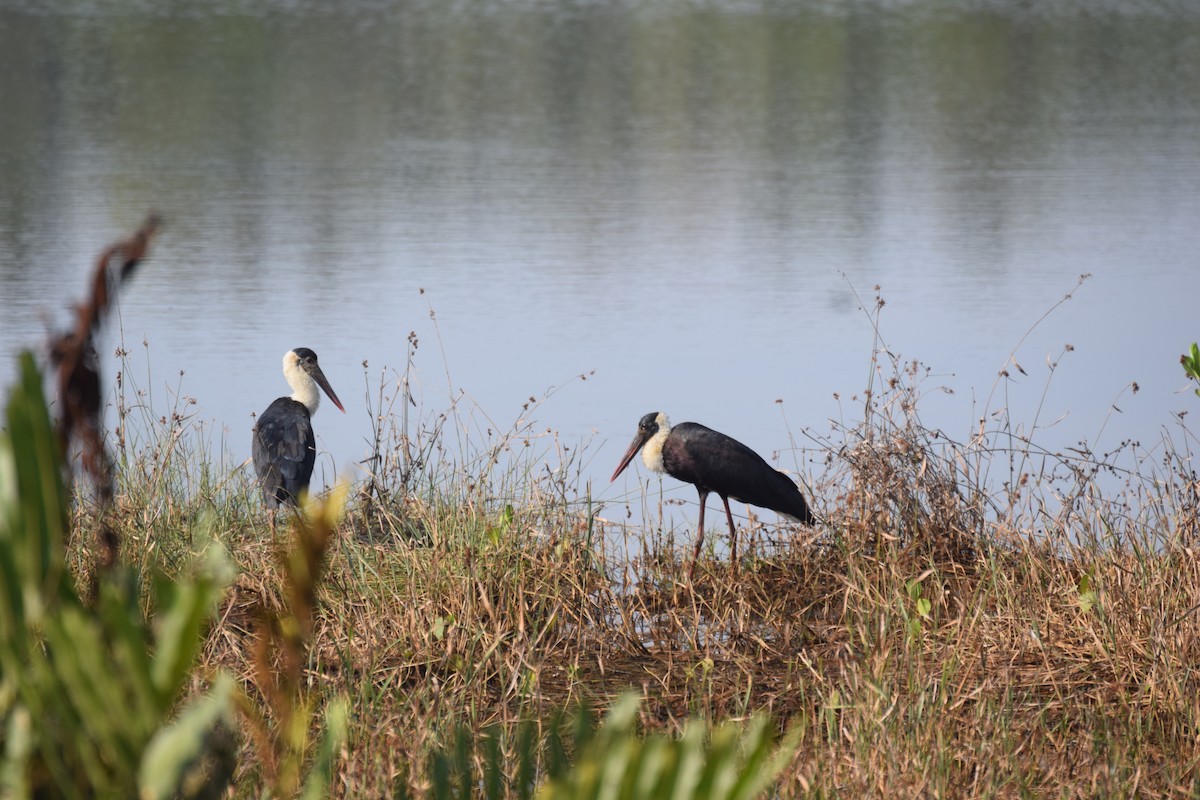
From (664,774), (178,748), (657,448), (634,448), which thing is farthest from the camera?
(634,448)

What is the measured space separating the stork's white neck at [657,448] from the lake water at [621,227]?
1.08ft

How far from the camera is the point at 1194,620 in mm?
4055

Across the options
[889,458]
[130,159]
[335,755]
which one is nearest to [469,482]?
[889,458]

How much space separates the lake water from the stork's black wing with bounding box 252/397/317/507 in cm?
29

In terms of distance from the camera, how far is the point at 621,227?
38.8 feet

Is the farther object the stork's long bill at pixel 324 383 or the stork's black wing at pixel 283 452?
the stork's long bill at pixel 324 383

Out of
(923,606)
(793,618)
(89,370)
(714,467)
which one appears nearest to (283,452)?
(714,467)

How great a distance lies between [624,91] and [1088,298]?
11.4 meters

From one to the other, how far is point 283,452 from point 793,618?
2065 mm

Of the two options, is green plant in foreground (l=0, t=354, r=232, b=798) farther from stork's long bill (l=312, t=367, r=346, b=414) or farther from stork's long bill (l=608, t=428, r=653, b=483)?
stork's long bill (l=312, t=367, r=346, b=414)

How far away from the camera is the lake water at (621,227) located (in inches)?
312

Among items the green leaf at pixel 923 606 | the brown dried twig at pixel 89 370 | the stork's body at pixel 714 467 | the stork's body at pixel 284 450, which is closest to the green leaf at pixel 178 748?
the brown dried twig at pixel 89 370

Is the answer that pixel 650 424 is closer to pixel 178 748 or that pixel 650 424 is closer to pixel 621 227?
pixel 178 748

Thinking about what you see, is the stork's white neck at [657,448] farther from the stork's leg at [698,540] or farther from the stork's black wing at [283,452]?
the stork's black wing at [283,452]
